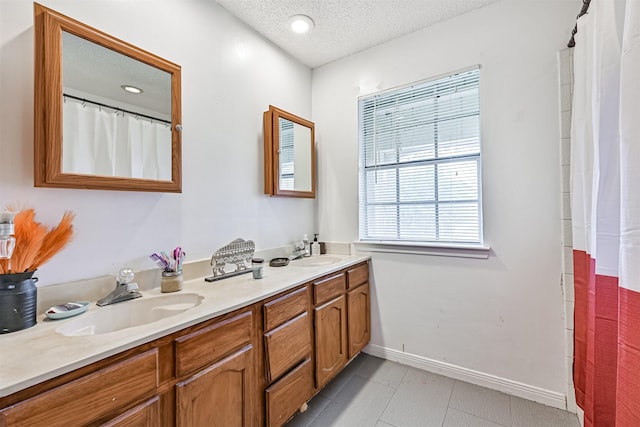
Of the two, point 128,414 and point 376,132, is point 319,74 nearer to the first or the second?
point 376,132

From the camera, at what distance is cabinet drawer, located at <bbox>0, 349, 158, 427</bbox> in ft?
2.32

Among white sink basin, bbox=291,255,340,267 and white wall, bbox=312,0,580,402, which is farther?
white sink basin, bbox=291,255,340,267

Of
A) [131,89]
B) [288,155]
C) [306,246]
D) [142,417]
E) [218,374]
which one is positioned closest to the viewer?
[142,417]

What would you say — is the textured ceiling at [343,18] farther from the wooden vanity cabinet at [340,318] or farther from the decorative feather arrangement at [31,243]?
the wooden vanity cabinet at [340,318]

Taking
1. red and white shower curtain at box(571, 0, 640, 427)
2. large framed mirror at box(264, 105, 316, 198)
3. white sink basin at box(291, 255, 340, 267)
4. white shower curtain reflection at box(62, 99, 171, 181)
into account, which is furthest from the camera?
white sink basin at box(291, 255, 340, 267)

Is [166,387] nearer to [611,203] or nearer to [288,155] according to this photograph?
[611,203]

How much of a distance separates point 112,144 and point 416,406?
2239 millimetres

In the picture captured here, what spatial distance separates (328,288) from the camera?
6.12 ft

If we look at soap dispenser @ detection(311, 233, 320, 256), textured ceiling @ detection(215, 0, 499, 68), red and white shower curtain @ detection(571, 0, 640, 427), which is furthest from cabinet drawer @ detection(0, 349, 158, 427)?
textured ceiling @ detection(215, 0, 499, 68)

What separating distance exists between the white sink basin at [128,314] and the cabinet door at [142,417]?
345mm

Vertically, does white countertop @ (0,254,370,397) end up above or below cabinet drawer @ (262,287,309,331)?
above

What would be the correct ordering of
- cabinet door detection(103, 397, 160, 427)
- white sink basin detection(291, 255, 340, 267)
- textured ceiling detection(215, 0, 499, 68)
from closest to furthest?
cabinet door detection(103, 397, 160, 427) → textured ceiling detection(215, 0, 499, 68) → white sink basin detection(291, 255, 340, 267)

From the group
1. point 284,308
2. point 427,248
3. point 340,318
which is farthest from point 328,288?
point 427,248

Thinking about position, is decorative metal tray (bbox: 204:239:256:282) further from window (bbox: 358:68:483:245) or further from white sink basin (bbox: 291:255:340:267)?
window (bbox: 358:68:483:245)
